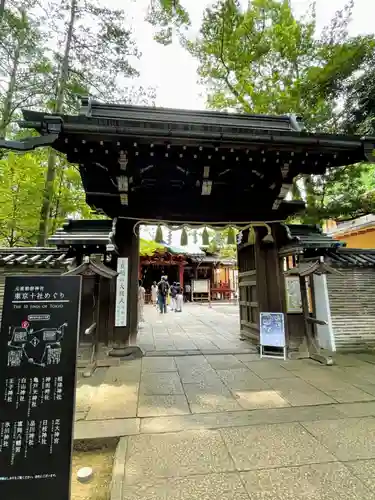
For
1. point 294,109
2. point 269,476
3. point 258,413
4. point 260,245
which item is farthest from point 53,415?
point 294,109

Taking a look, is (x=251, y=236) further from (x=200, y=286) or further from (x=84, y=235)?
(x=200, y=286)

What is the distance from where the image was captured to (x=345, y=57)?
827 centimetres

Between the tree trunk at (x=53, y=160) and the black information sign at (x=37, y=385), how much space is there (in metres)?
7.99

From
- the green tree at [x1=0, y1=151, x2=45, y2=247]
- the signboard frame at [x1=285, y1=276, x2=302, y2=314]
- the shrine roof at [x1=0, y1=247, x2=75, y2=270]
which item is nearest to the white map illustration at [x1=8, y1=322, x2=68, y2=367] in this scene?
the shrine roof at [x1=0, y1=247, x2=75, y2=270]

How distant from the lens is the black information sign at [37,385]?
1.68m

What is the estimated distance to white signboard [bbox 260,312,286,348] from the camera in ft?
18.5

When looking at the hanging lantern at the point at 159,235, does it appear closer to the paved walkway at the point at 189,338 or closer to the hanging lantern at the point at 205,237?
the hanging lantern at the point at 205,237

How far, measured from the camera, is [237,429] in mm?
2809

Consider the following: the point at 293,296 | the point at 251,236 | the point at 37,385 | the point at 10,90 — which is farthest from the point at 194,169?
the point at 10,90

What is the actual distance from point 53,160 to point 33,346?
9796mm

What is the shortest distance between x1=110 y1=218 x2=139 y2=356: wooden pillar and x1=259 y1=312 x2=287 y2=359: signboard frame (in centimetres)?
282

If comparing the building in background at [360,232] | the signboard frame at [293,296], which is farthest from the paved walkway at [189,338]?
the building in background at [360,232]

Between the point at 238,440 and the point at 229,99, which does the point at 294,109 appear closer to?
the point at 229,99

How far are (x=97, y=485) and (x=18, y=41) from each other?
13620mm
